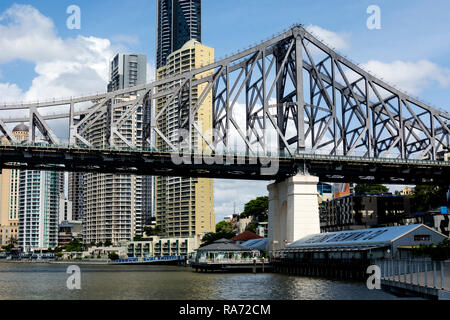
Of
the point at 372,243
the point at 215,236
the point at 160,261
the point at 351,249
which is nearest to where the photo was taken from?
the point at 372,243

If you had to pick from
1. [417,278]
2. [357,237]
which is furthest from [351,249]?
[417,278]

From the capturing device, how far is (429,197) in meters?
117

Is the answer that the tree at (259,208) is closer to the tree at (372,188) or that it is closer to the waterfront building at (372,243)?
the tree at (372,188)

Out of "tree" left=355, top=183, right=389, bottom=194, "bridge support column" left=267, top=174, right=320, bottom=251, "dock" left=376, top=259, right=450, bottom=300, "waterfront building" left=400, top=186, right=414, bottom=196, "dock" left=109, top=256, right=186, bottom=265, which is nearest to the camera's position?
"dock" left=376, top=259, right=450, bottom=300

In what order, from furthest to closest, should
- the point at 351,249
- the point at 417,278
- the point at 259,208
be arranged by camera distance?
the point at 259,208
the point at 351,249
the point at 417,278

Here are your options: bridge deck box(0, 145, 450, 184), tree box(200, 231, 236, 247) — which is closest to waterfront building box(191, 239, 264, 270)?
bridge deck box(0, 145, 450, 184)

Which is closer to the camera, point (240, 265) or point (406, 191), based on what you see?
point (240, 265)

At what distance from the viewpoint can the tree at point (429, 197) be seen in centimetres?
11168

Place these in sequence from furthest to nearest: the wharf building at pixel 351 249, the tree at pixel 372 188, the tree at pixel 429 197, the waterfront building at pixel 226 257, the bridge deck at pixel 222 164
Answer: the tree at pixel 372 188, the tree at pixel 429 197, the waterfront building at pixel 226 257, the bridge deck at pixel 222 164, the wharf building at pixel 351 249

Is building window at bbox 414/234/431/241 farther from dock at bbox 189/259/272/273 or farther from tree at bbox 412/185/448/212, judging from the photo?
tree at bbox 412/185/448/212

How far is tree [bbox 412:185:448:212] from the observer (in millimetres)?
111675

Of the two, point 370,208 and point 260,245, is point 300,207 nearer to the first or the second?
point 260,245

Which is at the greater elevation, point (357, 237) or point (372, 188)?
point (372, 188)

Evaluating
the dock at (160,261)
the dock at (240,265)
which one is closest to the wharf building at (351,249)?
the dock at (240,265)
